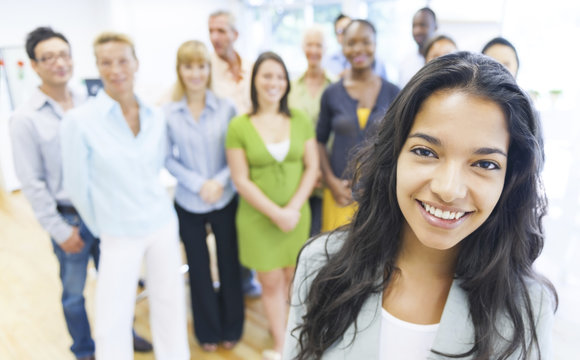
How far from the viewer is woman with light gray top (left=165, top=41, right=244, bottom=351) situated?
79.6 inches

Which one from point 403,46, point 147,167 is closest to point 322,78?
point 147,167

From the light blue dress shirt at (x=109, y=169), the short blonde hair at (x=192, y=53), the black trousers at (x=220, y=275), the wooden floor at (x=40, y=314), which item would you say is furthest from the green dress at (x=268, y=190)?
the wooden floor at (x=40, y=314)

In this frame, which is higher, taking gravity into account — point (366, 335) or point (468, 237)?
point (468, 237)

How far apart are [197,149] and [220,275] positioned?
771 mm

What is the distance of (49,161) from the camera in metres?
1.91

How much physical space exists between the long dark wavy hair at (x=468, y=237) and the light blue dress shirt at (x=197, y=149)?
1.20m

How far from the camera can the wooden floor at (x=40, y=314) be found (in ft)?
7.49

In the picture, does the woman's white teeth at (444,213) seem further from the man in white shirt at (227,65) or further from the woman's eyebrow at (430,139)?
the man in white shirt at (227,65)

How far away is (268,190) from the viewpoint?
80.6 inches

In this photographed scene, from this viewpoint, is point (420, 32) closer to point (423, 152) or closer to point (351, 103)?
point (351, 103)

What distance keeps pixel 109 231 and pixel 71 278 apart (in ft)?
1.78

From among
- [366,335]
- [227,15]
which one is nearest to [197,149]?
[227,15]

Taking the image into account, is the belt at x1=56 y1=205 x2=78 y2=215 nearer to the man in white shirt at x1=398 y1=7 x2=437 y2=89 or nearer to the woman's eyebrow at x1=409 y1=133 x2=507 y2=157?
the woman's eyebrow at x1=409 y1=133 x2=507 y2=157

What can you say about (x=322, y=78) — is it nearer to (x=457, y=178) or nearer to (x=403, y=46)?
(x=457, y=178)
